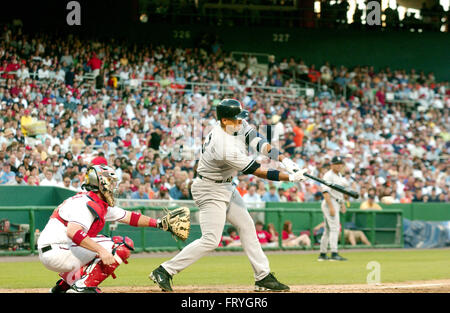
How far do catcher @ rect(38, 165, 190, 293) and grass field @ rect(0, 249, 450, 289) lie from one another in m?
2.25

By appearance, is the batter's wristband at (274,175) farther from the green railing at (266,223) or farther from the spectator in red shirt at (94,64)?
the spectator in red shirt at (94,64)

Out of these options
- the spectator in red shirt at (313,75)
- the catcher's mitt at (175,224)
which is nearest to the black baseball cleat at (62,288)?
the catcher's mitt at (175,224)

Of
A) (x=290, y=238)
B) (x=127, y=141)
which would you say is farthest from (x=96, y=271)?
(x=127, y=141)

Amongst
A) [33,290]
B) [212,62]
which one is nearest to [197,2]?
[212,62]

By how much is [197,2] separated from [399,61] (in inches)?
389

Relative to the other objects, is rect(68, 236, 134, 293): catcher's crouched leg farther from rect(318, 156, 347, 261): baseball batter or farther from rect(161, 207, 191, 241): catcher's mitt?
rect(318, 156, 347, 261): baseball batter

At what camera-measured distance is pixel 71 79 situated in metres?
21.9

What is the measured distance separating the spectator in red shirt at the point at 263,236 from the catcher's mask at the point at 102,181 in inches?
409

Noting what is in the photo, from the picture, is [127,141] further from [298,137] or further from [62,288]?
[62,288]

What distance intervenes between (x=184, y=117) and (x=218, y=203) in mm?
13984

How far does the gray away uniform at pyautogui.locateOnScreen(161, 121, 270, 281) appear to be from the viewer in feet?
25.2

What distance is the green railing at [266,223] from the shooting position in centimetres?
1459

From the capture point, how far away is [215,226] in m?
7.78
